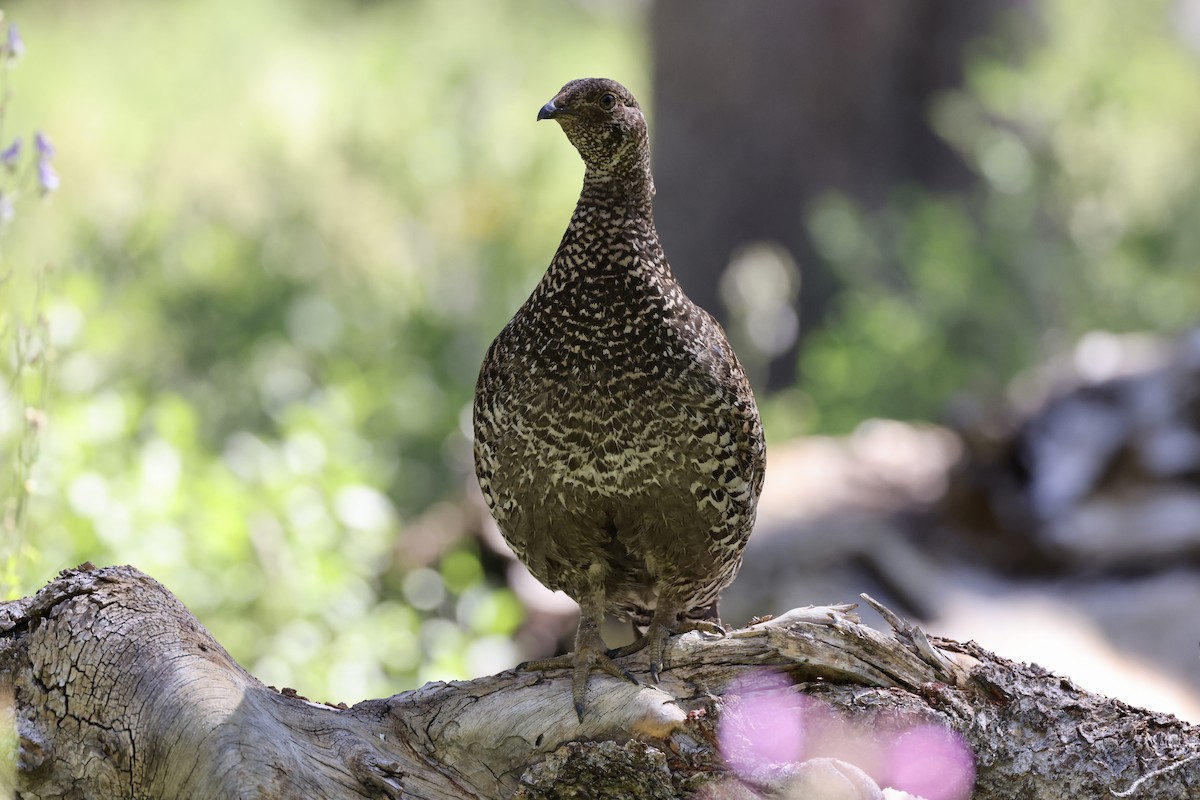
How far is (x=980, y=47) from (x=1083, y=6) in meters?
2.39

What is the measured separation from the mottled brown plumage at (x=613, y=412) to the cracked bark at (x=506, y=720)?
20 cm

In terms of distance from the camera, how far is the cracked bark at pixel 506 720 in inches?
104

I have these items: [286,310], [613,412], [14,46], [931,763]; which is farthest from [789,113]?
[931,763]

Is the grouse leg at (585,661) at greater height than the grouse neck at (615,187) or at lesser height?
lesser

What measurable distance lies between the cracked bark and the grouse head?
3.77 ft

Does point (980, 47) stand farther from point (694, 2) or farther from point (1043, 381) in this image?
point (1043, 381)

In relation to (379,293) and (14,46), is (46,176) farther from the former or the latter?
(379,293)

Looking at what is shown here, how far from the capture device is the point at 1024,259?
29.5 feet

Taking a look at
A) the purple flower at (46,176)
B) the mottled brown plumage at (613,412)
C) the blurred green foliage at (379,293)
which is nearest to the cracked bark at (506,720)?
the mottled brown plumage at (613,412)

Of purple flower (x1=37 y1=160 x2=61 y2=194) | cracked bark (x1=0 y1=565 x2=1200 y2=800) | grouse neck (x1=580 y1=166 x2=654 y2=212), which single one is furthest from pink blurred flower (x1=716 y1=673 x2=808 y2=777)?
purple flower (x1=37 y1=160 x2=61 y2=194)

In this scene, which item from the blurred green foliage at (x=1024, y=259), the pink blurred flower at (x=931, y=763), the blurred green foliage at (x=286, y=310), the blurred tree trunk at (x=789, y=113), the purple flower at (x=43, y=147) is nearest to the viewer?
the pink blurred flower at (x=931, y=763)

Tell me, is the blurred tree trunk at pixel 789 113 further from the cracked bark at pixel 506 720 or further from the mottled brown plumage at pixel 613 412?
the cracked bark at pixel 506 720

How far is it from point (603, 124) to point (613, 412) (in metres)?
0.69

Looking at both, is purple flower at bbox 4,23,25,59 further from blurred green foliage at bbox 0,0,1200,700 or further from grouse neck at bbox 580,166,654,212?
grouse neck at bbox 580,166,654,212
